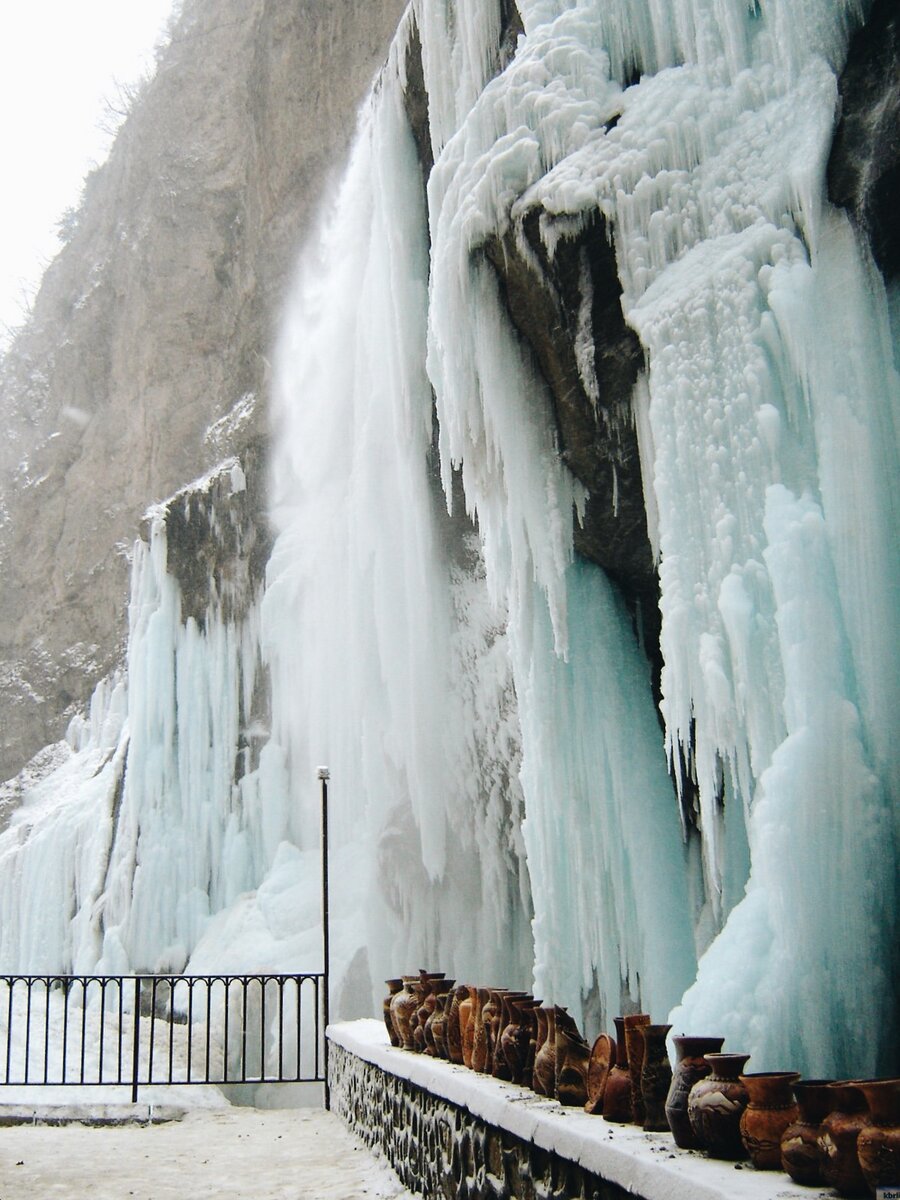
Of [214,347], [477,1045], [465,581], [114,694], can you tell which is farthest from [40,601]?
[477,1045]

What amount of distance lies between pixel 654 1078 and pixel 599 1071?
33 cm

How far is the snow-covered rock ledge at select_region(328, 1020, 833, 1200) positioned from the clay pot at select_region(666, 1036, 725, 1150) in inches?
1.7

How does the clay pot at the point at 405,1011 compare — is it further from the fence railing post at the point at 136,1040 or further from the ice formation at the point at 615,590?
the fence railing post at the point at 136,1040

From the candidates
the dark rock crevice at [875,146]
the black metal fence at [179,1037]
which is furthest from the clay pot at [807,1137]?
the black metal fence at [179,1037]

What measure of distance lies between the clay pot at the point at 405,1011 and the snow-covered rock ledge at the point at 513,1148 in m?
0.11

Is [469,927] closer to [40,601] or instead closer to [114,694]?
[114,694]

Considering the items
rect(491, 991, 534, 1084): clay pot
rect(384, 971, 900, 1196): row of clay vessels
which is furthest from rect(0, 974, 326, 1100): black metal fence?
rect(384, 971, 900, 1196): row of clay vessels

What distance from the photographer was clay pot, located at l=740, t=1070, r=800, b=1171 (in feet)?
7.88

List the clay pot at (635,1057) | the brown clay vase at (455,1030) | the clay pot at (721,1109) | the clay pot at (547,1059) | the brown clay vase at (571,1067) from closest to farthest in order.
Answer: the clay pot at (721,1109)
the clay pot at (635,1057)
the brown clay vase at (571,1067)
the clay pot at (547,1059)
the brown clay vase at (455,1030)

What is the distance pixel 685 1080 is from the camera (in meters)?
2.77

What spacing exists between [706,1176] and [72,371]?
84.5 ft

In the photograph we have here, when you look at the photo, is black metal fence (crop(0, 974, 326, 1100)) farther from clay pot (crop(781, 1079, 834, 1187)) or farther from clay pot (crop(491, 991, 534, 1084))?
clay pot (crop(781, 1079, 834, 1187))

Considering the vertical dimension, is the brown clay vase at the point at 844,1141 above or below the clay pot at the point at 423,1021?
above

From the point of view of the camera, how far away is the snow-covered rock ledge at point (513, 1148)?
7.54ft
